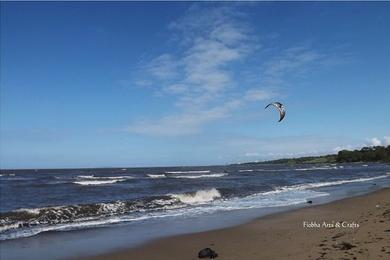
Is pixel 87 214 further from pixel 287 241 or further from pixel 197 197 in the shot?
pixel 287 241

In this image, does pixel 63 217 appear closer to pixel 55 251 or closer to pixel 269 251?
pixel 55 251

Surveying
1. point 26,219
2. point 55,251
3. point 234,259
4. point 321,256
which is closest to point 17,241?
point 55,251

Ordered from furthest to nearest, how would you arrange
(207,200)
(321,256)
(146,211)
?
(207,200) → (146,211) → (321,256)

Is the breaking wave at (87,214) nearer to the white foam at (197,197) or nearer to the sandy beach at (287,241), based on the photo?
the white foam at (197,197)

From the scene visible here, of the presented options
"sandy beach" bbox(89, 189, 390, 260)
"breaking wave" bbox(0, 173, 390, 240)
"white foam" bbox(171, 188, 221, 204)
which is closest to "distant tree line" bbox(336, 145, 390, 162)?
"white foam" bbox(171, 188, 221, 204)

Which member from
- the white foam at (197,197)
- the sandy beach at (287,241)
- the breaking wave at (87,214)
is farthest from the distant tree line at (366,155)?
the sandy beach at (287,241)

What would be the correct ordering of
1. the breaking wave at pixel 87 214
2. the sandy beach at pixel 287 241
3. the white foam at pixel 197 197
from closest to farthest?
the sandy beach at pixel 287 241
the breaking wave at pixel 87 214
the white foam at pixel 197 197

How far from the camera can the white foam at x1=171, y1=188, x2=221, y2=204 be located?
24.5 metres

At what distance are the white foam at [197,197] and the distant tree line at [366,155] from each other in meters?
117

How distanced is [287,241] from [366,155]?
470ft

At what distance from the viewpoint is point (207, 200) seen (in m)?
24.5

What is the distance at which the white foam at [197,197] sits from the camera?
24453mm

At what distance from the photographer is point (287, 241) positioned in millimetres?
10461

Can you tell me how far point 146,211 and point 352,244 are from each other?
11.7m
